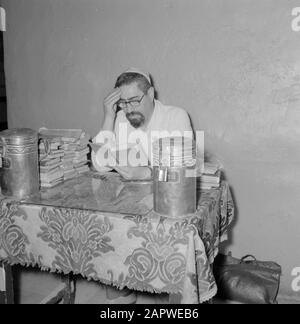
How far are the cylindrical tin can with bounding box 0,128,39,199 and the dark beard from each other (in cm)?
98

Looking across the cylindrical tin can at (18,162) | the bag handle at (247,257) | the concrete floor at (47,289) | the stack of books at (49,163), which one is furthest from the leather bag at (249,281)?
the cylindrical tin can at (18,162)

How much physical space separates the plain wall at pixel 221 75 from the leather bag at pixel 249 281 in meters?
0.19

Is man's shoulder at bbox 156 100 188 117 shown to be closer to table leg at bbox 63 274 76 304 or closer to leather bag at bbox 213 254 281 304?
leather bag at bbox 213 254 281 304

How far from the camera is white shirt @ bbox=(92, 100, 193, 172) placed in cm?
279

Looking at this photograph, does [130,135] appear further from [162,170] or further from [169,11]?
[162,170]

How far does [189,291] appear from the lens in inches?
60.2

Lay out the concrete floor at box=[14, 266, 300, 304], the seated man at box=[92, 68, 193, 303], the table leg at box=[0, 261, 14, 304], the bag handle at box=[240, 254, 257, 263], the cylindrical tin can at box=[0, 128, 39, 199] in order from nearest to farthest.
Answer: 1. the cylindrical tin can at box=[0, 128, 39, 199]
2. the table leg at box=[0, 261, 14, 304]
3. the seated man at box=[92, 68, 193, 303]
4. the concrete floor at box=[14, 266, 300, 304]
5. the bag handle at box=[240, 254, 257, 263]

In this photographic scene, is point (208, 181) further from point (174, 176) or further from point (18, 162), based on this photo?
point (18, 162)

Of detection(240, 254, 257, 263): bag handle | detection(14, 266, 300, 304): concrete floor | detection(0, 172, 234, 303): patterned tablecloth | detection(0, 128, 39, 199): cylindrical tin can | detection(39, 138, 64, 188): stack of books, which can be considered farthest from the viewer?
detection(240, 254, 257, 263): bag handle

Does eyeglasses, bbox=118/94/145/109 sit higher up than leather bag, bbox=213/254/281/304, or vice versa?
→ eyeglasses, bbox=118/94/145/109

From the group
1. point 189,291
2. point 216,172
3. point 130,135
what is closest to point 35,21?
point 130,135

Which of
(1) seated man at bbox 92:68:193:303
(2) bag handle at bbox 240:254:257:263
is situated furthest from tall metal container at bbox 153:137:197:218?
(2) bag handle at bbox 240:254:257:263

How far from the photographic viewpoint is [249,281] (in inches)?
108

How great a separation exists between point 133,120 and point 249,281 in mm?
1482
